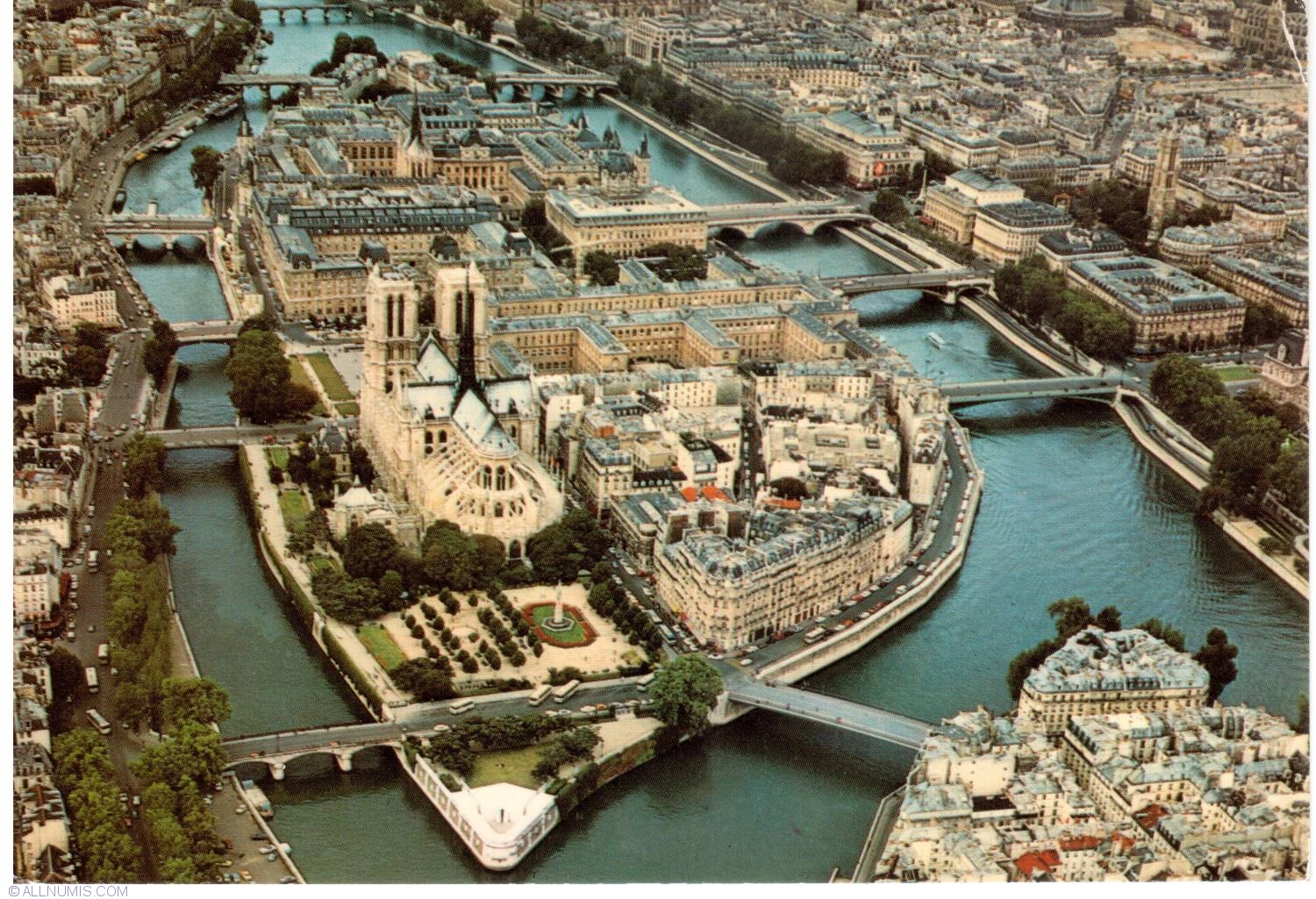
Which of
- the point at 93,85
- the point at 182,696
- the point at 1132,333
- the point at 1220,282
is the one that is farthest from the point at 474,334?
the point at 93,85

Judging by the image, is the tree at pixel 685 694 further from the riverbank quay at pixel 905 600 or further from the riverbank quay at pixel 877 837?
the riverbank quay at pixel 877 837

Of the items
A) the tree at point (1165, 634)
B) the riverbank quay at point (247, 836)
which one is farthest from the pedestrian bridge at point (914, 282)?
the riverbank quay at point (247, 836)

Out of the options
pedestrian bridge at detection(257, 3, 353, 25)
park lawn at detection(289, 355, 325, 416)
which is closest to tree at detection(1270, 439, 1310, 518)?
park lawn at detection(289, 355, 325, 416)

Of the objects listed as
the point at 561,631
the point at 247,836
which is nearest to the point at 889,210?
the point at 561,631

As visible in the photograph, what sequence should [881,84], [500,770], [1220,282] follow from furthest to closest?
1. [881,84]
2. [1220,282]
3. [500,770]

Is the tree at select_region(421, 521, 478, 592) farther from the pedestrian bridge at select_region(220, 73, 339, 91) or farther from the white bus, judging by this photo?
the pedestrian bridge at select_region(220, 73, 339, 91)

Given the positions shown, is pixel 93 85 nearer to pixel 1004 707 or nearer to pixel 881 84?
pixel 881 84

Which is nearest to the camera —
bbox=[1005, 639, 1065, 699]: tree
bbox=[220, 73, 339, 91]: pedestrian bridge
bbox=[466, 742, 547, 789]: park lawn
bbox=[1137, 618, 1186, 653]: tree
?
bbox=[466, 742, 547, 789]: park lawn
